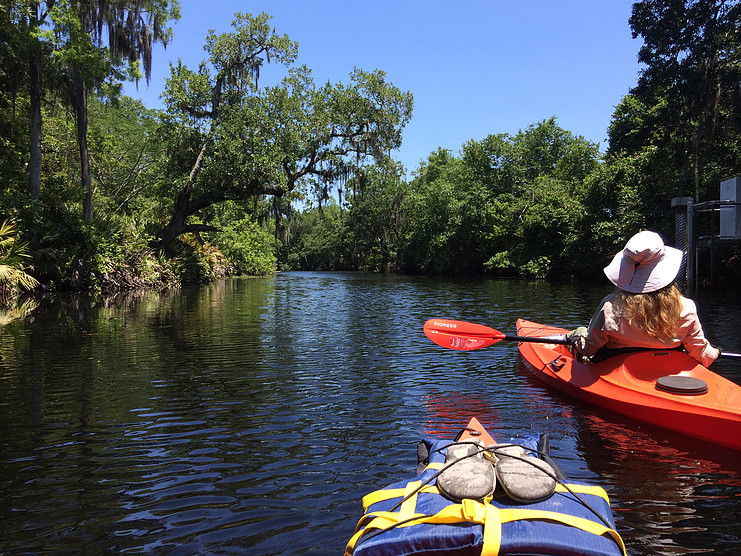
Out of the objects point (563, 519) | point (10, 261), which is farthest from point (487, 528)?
point (10, 261)

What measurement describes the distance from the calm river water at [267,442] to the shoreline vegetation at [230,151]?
9.98 m

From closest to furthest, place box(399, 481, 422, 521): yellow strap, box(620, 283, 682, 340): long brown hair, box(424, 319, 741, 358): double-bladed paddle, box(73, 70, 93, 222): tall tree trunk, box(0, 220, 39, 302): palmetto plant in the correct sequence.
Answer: box(399, 481, 422, 521): yellow strap
box(620, 283, 682, 340): long brown hair
box(424, 319, 741, 358): double-bladed paddle
box(0, 220, 39, 302): palmetto plant
box(73, 70, 93, 222): tall tree trunk

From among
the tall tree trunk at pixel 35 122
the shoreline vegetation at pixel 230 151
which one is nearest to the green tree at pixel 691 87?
the shoreline vegetation at pixel 230 151

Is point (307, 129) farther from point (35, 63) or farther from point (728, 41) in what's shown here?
point (728, 41)

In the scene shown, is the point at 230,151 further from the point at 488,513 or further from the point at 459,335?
the point at 488,513

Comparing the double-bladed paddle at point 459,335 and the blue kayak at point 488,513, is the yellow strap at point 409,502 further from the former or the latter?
the double-bladed paddle at point 459,335

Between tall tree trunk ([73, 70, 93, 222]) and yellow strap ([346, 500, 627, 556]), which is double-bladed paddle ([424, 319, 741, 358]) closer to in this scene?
yellow strap ([346, 500, 627, 556])

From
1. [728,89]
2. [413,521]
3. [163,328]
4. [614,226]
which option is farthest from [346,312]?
[614,226]

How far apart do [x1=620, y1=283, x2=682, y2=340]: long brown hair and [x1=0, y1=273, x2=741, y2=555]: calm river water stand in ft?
3.17

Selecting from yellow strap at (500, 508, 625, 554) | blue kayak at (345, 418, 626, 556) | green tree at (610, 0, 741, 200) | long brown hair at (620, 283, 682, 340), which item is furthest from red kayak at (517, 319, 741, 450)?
green tree at (610, 0, 741, 200)

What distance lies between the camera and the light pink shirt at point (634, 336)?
4871 mm

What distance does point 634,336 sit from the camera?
5.14 metres

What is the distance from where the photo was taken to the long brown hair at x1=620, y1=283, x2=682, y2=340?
4.85 m

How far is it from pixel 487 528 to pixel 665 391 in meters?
3.67
